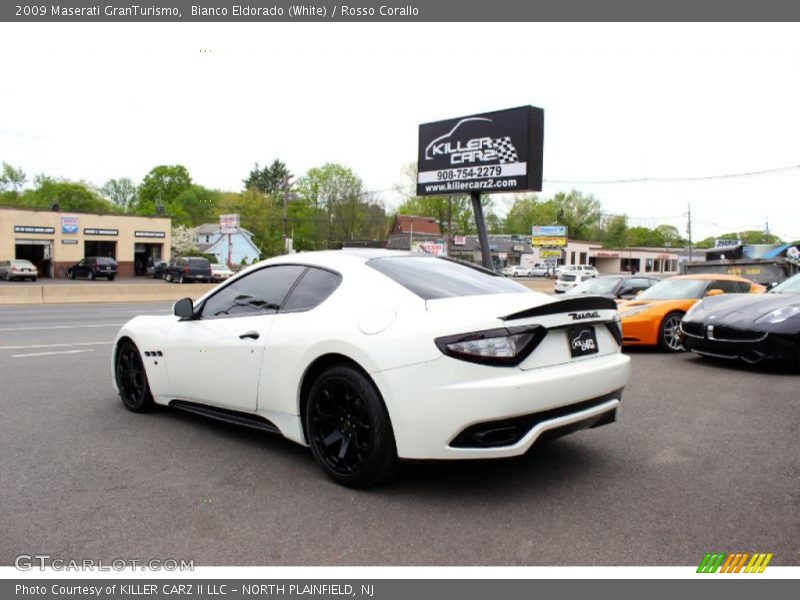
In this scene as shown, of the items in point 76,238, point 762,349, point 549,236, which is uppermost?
point 549,236

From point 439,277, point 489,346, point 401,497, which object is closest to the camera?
point 489,346

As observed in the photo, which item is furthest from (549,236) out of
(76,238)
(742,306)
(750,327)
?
(750,327)

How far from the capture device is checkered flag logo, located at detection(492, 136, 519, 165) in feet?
58.1

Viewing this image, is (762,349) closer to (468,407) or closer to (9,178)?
(468,407)

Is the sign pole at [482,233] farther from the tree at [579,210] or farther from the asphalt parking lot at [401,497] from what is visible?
the tree at [579,210]

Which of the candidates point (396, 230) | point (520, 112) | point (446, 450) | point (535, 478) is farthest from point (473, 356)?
point (396, 230)

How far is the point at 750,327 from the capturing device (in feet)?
26.9

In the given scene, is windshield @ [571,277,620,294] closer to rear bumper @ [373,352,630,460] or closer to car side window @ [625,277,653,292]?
car side window @ [625,277,653,292]

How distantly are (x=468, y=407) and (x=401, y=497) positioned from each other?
2.44ft

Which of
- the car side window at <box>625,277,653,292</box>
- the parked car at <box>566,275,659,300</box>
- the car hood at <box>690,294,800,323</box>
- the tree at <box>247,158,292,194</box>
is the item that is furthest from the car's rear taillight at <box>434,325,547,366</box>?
the tree at <box>247,158,292,194</box>

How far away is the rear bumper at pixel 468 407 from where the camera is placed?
3.52m

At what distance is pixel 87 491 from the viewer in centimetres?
393

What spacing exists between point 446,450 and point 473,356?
1.74 feet

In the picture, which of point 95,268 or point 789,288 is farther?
point 95,268
